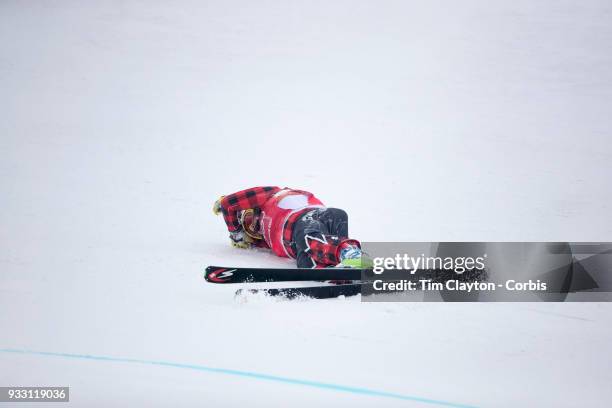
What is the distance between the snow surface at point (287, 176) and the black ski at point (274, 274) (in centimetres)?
14

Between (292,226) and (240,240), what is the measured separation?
0.67m

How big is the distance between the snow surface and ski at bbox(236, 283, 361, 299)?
0.23 feet

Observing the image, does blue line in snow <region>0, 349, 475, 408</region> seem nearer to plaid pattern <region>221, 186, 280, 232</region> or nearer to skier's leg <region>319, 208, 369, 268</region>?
skier's leg <region>319, 208, 369, 268</region>

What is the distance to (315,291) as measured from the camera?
3777mm

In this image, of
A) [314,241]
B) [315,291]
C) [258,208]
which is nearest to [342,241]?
[314,241]

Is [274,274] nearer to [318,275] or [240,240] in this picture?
[318,275]

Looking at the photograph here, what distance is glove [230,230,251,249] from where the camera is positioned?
485 centimetres

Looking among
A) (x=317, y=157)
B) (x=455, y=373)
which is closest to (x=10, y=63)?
(x=317, y=157)

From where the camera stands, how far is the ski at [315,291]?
374cm

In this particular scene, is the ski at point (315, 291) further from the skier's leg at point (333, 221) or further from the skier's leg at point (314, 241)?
the skier's leg at point (333, 221)

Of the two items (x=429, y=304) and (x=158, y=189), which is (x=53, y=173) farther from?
(x=429, y=304)

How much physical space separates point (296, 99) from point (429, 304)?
5997 millimetres

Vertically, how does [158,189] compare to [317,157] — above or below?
below

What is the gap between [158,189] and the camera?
6.23m
